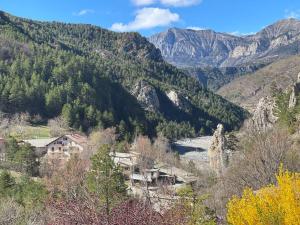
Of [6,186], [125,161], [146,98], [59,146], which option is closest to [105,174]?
[6,186]

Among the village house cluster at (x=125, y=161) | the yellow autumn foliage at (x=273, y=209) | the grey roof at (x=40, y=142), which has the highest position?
the yellow autumn foliage at (x=273, y=209)

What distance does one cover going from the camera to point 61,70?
134750 millimetres

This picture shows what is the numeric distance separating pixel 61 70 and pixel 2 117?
33635 mm

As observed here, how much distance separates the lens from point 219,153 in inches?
3012

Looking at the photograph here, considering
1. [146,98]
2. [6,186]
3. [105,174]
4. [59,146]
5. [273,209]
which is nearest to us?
[273,209]

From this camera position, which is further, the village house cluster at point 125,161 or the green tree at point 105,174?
the village house cluster at point 125,161

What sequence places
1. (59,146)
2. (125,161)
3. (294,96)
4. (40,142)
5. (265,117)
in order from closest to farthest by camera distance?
(125,161) → (59,146) → (40,142) → (294,96) → (265,117)

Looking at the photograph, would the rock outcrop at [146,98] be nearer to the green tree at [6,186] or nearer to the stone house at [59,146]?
the stone house at [59,146]

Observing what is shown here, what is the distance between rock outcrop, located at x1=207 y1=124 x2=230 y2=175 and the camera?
242 feet

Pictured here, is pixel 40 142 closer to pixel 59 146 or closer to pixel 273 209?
pixel 59 146

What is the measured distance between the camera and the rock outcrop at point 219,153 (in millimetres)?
73669

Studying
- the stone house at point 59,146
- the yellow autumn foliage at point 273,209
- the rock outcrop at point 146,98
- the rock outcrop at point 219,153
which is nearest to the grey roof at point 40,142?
the stone house at point 59,146

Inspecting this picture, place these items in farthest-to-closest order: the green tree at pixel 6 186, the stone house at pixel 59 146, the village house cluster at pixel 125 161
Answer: the stone house at pixel 59 146, the village house cluster at pixel 125 161, the green tree at pixel 6 186

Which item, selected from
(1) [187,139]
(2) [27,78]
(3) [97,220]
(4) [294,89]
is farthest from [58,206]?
(1) [187,139]
